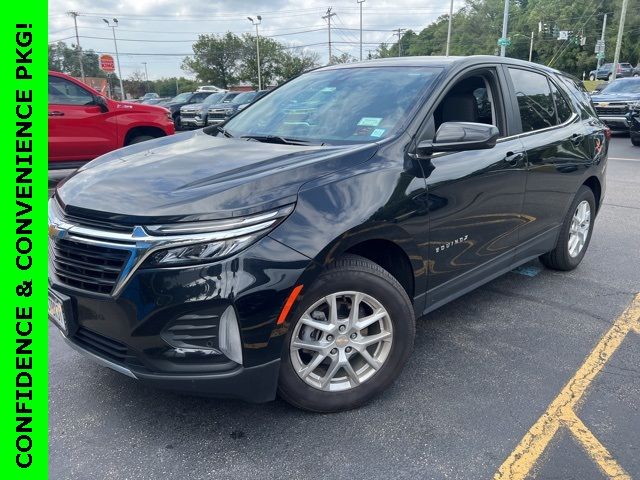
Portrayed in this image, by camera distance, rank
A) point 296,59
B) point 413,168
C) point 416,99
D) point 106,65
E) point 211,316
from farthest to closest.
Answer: point 296,59
point 106,65
point 416,99
point 413,168
point 211,316

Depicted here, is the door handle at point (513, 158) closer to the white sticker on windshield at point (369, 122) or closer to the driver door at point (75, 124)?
the white sticker on windshield at point (369, 122)

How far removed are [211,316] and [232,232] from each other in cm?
37

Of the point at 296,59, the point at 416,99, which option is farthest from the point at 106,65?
the point at 296,59

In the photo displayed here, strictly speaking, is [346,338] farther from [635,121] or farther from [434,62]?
[635,121]

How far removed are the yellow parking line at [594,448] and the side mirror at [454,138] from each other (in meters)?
1.52

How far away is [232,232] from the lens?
2.30 m

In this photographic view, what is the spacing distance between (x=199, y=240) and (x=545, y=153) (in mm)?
2919

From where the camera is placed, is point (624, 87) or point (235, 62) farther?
point (235, 62)

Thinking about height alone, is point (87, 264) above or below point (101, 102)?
below

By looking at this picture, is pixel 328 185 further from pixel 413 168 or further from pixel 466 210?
pixel 466 210

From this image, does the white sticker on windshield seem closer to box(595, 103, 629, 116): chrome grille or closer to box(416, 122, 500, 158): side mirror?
box(416, 122, 500, 158): side mirror

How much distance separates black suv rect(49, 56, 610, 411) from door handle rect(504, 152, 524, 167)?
1cm

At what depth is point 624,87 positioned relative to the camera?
16750 mm

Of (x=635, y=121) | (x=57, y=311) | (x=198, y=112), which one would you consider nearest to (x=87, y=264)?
(x=57, y=311)
